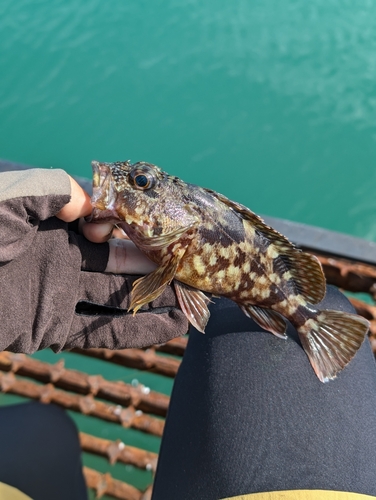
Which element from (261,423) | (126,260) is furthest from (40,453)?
(261,423)

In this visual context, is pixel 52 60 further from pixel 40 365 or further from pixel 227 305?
pixel 227 305

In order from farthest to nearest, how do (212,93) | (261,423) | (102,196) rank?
(212,93), (102,196), (261,423)

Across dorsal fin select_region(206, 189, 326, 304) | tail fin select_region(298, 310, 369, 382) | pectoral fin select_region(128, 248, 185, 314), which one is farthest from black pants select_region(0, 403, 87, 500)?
dorsal fin select_region(206, 189, 326, 304)

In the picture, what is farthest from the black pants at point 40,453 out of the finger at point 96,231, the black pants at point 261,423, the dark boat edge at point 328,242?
the dark boat edge at point 328,242

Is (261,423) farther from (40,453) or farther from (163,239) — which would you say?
(40,453)

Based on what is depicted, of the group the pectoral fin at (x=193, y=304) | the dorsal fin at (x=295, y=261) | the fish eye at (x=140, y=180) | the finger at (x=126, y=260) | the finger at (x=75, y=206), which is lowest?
the pectoral fin at (x=193, y=304)

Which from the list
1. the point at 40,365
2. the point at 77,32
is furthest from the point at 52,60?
the point at 40,365

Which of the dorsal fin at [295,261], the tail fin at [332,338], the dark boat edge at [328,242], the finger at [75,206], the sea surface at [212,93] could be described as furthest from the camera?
A: the sea surface at [212,93]

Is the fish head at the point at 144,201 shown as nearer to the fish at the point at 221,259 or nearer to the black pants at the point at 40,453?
the fish at the point at 221,259
